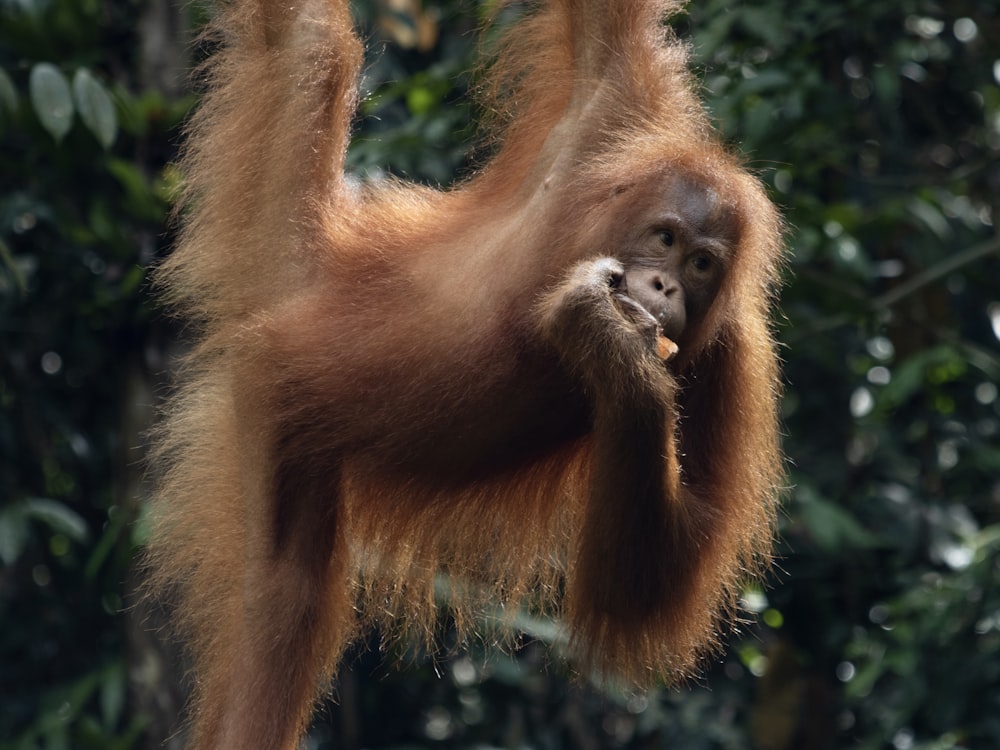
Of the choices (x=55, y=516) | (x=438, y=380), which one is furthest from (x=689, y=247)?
(x=55, y=516)

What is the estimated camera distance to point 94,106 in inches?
160

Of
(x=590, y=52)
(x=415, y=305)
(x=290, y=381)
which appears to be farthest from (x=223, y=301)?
(x=590, y=52)

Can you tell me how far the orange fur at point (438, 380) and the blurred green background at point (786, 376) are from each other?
98 centimetres

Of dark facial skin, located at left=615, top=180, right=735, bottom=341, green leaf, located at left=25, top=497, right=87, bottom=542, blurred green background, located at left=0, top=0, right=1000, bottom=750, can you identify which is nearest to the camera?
dark facial skin, located at left=615, top=180, right=735, bottom=341

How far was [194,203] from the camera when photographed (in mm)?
3314

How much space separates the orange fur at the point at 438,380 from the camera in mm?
2930

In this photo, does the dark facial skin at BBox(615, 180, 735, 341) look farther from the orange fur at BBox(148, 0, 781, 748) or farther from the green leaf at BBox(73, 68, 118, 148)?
the green leaf at BBox(73, 68, 118, 148)

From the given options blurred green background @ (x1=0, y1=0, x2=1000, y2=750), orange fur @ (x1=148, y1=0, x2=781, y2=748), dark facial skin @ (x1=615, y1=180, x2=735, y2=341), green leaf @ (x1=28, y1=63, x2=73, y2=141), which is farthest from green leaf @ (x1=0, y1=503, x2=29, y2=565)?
dark facial skin @ (x1=615, y1=180, x2=735, y2=341)

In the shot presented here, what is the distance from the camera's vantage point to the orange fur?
293 cm

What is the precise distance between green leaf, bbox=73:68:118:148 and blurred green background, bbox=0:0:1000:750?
0.04ft

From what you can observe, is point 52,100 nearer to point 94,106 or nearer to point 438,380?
point 94,106

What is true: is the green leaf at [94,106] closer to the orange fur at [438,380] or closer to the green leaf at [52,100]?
the green leaf at [52,100]

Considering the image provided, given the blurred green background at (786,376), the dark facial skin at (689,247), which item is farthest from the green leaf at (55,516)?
the dark facial skin at (689,247)

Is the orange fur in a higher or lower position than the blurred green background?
higher
